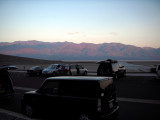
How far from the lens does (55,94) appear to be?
5.66 meters

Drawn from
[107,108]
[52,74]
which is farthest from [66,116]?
[52,74]

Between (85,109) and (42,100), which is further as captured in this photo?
(42,100)

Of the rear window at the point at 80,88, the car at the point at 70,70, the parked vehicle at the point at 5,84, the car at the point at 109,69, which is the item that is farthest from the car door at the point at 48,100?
the car at the point at 70,70

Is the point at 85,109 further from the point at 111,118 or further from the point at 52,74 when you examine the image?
the point at 52,74

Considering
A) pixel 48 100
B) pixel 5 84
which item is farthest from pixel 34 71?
pixel 48 100

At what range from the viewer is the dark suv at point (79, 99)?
4770 millimetres

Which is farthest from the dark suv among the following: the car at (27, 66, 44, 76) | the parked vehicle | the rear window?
the car at (27, 66, 44, 76)

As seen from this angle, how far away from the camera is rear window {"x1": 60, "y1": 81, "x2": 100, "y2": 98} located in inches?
190

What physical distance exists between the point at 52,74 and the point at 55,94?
16186 mm

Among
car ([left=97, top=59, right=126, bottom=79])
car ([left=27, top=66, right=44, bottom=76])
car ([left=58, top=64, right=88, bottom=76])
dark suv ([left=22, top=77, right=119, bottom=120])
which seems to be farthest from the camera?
car ([left=27, top=66, right=44, bottom=76])

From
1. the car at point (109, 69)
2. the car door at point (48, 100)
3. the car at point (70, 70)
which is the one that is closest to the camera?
the car door at point (48, 100)

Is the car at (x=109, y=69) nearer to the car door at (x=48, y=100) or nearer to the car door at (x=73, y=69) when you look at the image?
the car door at (x=73, y=69)

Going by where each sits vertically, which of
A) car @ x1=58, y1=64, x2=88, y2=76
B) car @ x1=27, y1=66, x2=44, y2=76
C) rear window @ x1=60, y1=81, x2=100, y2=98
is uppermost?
rear window @ x1=60, y1=81, x2=100, y2=98

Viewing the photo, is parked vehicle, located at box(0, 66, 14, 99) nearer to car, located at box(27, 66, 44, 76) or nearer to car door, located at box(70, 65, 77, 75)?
car door, located at box(70, 65, 77, 75)
